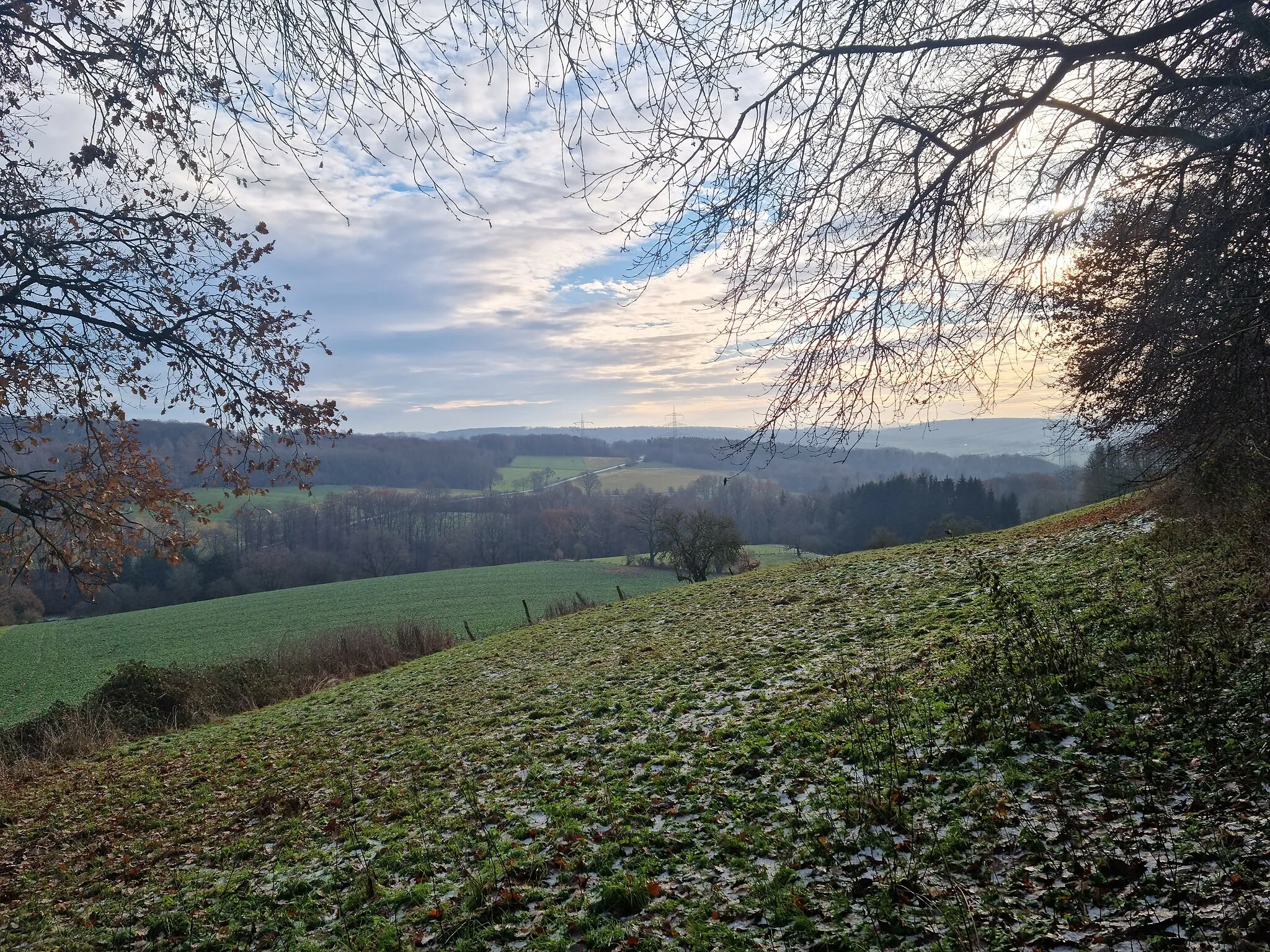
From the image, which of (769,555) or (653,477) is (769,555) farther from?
(653,477)

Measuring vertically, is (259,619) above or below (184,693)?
below

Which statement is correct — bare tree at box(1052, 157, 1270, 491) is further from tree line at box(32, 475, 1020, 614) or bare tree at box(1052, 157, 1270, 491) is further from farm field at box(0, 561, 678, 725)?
tree line at box(32, 475, 1020, 614)

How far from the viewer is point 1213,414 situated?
614 cm

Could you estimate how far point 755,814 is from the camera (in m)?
4.86

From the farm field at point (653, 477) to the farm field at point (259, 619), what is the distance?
46828 mm

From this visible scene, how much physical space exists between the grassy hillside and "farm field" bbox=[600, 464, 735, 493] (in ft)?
289

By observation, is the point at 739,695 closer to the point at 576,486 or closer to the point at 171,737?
the point at 171,737

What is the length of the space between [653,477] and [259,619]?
74.8 meters

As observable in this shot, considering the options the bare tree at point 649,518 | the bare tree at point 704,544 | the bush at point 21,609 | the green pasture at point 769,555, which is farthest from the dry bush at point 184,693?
the bare tree at point 649,518

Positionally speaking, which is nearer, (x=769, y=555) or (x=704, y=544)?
(x=704, y=544)

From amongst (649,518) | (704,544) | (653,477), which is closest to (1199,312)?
(704,544)

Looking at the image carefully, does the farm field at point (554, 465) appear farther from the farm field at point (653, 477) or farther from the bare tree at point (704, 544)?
the bare tree at point (704, 544)

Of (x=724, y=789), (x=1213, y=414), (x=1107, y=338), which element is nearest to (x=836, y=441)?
(x=724, y=789)

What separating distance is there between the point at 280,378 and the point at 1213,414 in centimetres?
915
